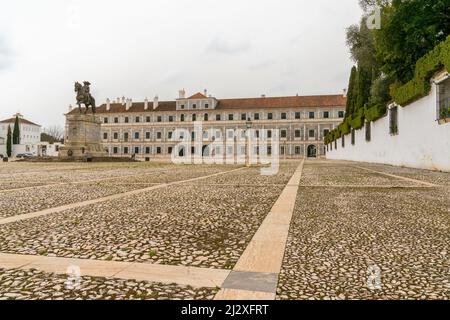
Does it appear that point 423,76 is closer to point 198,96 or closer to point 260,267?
point 260,267

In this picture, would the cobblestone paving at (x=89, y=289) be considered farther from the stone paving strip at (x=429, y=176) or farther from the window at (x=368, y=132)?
the window at (x=368, y=132)

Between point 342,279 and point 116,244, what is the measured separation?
2.21 meters

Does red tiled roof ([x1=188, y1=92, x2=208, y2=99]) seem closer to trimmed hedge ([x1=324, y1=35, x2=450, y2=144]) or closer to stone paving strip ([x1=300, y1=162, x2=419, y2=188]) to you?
trimmed hedge ([x1=324, y1=35, x2=450, y2=144])

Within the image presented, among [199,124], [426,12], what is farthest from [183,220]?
[199,124]

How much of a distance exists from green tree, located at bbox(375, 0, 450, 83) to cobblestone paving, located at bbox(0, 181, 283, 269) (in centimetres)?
1525

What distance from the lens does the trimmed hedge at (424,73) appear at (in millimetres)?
12680

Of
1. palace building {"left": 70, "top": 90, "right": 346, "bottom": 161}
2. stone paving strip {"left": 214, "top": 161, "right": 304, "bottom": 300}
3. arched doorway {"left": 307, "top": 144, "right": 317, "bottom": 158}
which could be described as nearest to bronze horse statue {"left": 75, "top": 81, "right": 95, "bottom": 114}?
stone paving strip {"left": 214, "top": 161, "right": 304, "bottom": 300}

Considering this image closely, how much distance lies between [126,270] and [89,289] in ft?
1.32

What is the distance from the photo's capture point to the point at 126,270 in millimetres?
2568

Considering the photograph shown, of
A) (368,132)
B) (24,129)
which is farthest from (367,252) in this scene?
(24,129)

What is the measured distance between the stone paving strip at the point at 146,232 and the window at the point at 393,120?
1734 cm

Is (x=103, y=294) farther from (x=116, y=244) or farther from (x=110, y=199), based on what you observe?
(x=110, y=199)

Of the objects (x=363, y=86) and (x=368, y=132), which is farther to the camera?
(x=363, y=86)

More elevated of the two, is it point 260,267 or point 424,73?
point 424,73
